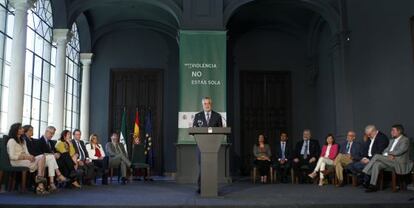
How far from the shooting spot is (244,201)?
16.8ft

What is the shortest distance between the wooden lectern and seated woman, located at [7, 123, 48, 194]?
92.5 inches

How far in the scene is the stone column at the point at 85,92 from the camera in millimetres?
11844

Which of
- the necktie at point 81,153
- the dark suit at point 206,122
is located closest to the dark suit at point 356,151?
the dark suit at point 206,122

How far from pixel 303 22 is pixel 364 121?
3957 mm

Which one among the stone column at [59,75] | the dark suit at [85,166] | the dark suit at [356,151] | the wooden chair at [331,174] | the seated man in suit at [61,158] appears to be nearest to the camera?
the seated man in suit at [61,158]

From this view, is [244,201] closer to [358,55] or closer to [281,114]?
[358,55]

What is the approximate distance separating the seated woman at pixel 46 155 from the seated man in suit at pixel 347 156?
4814 millimetres

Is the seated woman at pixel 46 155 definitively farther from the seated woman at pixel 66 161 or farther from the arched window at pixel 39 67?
the arched window at pixel 39 67

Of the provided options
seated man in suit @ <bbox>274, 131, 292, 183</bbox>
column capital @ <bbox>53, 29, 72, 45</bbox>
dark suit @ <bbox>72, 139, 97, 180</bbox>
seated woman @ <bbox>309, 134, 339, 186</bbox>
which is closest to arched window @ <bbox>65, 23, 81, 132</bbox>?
column capital @ <bbox>53, 29, 72, 45</bbox>

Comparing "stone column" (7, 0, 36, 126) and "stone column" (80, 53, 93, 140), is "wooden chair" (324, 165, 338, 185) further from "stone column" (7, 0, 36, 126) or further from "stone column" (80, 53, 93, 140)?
"stone column" (80, 53, 93, 140)

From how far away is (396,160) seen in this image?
657 centimetres

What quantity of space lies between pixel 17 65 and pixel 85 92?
14.5ft

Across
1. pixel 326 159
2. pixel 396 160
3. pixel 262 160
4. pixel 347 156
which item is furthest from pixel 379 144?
pixel 262 160

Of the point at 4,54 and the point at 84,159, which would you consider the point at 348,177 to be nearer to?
the point at 84,159
